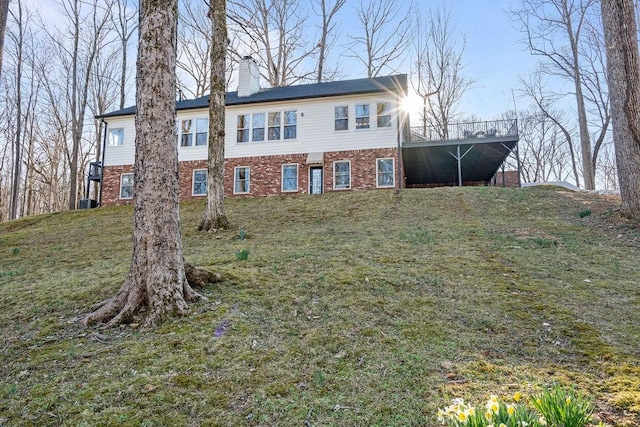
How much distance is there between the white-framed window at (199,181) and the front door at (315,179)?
15.7 ft

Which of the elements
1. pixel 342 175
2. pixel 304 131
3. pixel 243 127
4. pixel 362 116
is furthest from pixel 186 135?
pixel 362 116

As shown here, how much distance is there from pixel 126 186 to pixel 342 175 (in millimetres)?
10128

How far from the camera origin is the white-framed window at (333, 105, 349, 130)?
16688 mm

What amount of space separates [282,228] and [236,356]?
6.34 m

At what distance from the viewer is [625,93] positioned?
7.63 m

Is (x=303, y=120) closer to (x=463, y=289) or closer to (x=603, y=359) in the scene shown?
(x=463, y=289)

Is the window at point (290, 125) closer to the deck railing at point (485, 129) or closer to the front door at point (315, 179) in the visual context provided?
the front door at point (315, 179)

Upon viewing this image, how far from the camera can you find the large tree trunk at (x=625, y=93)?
24.8 feet

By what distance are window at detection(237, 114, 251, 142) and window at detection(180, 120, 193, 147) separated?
2.34m

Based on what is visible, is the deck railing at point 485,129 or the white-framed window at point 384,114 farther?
the white-framed window at point 384,114

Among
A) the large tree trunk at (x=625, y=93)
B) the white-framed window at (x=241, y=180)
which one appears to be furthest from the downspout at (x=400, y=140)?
the large tree trunk at (x=625, y=93)

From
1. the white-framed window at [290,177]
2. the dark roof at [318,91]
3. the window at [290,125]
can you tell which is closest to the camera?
the dark roof at [318,91]

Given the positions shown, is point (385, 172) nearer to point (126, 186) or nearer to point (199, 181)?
point (199, 181)

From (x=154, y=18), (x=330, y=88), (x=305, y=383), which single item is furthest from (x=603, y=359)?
(x=330, y=88)
